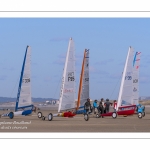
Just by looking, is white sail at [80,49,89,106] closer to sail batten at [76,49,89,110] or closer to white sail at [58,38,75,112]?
sail batten at [76,49,89,110]

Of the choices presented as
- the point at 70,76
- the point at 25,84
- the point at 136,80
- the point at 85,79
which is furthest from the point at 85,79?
the point at 136,80

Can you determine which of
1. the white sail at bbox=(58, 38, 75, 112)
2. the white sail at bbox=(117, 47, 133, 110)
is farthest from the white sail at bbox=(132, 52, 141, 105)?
the white sail at bbox=(58, 38, 75, 112)

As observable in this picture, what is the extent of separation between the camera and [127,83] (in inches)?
1335

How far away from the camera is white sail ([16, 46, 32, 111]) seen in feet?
104

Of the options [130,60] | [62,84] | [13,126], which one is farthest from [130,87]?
[13,126]

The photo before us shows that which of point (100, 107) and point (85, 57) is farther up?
point (85, 57)

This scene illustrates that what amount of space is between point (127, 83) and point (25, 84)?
6.57 metres

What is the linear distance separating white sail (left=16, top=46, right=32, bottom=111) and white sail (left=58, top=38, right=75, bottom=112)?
298 centimetres

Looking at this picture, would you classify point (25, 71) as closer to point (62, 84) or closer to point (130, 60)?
point (62, 84)

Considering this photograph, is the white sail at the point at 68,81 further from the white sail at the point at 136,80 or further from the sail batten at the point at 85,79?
the white sail at the point at 136,80

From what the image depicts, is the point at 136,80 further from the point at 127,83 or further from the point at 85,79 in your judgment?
the point at 85,79
